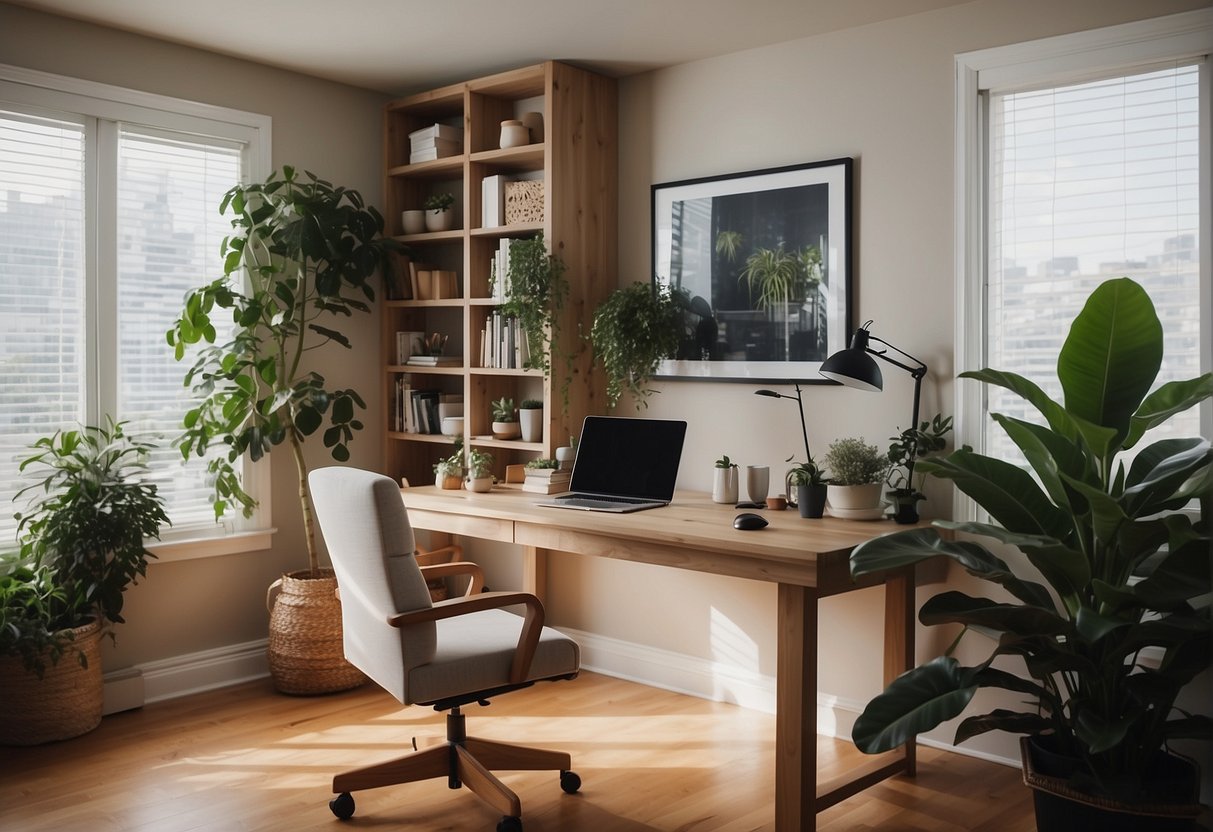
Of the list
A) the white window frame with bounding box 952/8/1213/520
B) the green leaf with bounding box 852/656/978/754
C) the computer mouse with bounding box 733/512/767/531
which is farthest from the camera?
the computer mouse with bounding box 733/512/767/531

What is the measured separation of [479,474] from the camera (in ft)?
13.8

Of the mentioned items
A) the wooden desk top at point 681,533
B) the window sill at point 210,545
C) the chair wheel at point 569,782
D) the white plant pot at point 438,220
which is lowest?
the chair wheel at point 569,782

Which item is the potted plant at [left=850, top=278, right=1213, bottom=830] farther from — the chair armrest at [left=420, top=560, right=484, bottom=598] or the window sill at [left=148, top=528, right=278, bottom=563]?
the window sill at [left=148, top=528, right=278, bottom=563]

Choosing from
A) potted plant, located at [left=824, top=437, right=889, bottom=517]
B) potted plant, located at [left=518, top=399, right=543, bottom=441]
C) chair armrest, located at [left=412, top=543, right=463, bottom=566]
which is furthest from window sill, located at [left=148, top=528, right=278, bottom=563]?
potted plant, located at [left=824, top=437, right=889, bottom=517]

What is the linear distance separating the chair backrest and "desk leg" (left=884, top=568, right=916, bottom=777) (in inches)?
60.1

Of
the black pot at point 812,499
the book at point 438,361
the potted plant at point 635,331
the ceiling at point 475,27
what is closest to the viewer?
the black pot at point 812,499

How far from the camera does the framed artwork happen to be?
3.75m

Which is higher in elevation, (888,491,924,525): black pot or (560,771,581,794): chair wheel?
(888,491,924,525): black pot

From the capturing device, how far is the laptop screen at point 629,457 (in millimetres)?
3789

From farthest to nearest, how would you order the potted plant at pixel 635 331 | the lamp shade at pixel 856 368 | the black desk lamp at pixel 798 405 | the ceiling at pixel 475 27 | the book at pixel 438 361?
the book at pixel 438 361, the potted plant at pixel 635 331, the black desk lamp at pixel 798 405, the ceiling at pixel 475 27, the lamp shade at pixel 856 368

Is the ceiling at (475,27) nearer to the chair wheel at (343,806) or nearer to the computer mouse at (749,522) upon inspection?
the computer mouse at (749,522)

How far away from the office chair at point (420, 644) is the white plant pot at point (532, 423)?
1222 millimetres

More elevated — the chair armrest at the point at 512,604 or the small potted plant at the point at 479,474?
the small potted plant at the point at 479,474

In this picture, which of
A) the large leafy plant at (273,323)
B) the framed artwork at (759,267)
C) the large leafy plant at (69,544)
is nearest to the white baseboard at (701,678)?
the framed artwork at (759,267)
